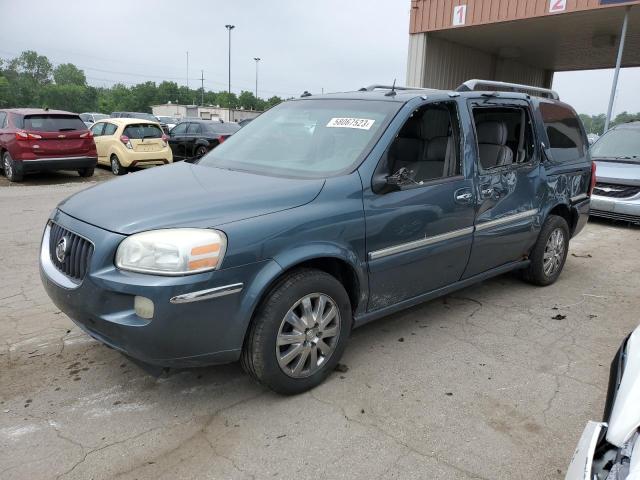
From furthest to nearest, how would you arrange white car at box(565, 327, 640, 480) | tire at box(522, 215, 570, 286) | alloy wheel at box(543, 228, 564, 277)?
1. alloy wheel at box(543, 228, 564, 277)
2. tire at box(522, 215, 570, 286)
3. white car at box(565, 327, 640, 480)

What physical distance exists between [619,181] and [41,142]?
1132 cm

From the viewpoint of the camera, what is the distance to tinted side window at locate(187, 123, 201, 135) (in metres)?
15.5

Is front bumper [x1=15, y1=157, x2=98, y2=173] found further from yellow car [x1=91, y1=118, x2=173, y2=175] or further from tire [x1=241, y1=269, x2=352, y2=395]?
tire [x1=241, y1=269, x2=352, y2=395]

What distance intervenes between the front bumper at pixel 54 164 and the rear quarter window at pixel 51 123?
66 cm

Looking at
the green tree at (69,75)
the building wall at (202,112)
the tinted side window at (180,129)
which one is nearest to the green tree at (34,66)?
the green tree at (69,75)

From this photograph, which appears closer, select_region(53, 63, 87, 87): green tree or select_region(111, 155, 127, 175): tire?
select_region(111, 155, 127, 175): tire

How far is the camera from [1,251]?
568 cm

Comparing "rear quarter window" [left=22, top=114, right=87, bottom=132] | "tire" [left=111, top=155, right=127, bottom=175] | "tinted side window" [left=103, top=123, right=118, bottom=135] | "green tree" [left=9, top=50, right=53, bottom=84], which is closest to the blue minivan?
"rear quarter window" [left=22, top=114, right=87, bottom=132]

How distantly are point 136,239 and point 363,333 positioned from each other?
6.51 feet

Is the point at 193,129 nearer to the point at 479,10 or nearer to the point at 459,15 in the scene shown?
the point at 459,15

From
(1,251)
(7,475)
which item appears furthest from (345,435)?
(1,251)

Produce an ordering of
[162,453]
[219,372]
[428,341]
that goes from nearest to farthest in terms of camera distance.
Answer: [162,453]
[219,372]
[428,341]

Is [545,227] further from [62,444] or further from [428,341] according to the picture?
[62,444]

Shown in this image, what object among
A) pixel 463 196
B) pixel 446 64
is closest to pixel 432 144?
pixel 463 196
